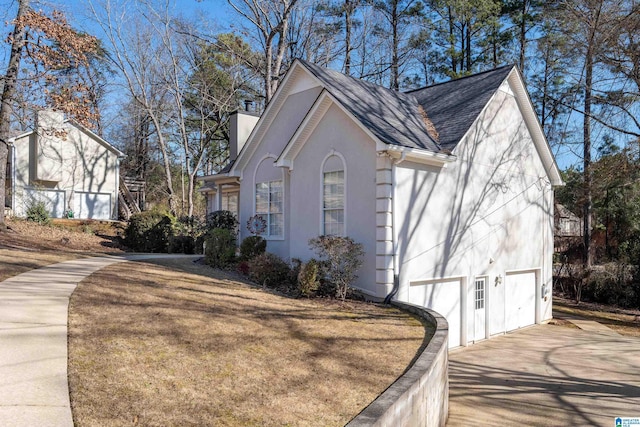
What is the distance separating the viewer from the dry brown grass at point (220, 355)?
14.8ft

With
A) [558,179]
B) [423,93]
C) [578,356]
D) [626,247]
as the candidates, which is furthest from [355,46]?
[578,356]

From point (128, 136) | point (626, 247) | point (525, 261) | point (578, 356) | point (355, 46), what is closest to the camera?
point (578, 356)

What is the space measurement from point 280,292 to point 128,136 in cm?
3050

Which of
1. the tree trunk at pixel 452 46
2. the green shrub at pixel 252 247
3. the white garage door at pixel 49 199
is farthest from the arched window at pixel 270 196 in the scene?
the tree trunk at pixel 452 46

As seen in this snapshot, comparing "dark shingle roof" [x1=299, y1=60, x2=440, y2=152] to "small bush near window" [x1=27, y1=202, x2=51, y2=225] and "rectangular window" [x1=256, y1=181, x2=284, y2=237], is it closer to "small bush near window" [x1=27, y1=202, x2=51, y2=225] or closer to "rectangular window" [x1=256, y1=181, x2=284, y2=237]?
"rectangular window" [x1=256, y1=181, x2=284, y2=237]

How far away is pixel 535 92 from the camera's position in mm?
27984

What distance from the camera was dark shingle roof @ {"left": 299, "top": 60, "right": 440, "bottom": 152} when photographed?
11.4 metres

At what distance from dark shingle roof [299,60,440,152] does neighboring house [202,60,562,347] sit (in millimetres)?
55

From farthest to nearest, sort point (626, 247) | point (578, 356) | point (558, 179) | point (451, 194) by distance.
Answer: point (626, 247) → point (558, 179) → point (451, 194) → point (578, 356)

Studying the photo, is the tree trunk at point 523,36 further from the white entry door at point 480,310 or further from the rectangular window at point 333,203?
the rectangular window at point 333,203

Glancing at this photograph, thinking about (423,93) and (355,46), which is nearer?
(423,93)

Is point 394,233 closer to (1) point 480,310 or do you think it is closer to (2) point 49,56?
(1) point 480,310

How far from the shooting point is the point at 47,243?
704 inches

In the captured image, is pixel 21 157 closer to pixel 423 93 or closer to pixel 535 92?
pixel 423 93
